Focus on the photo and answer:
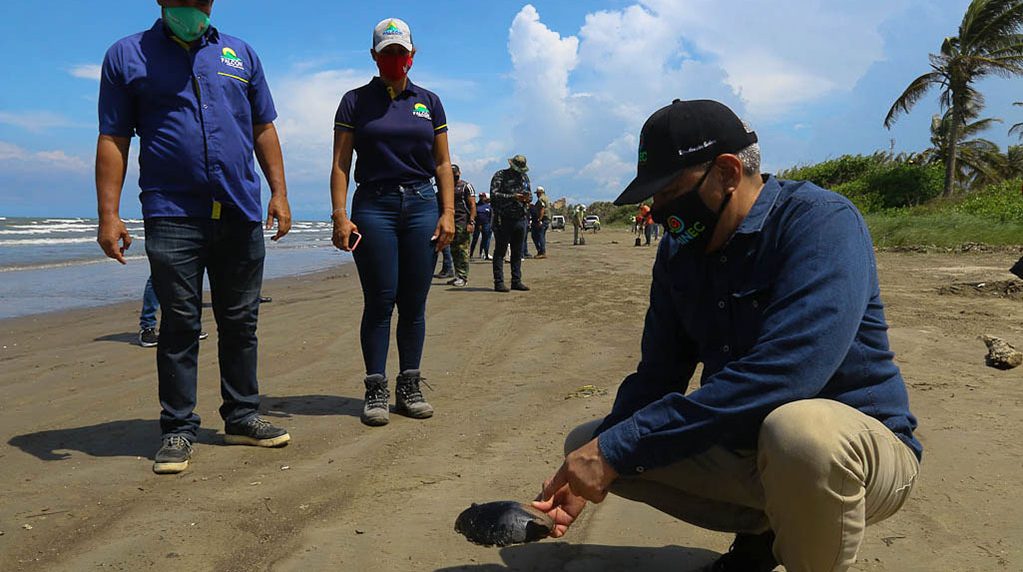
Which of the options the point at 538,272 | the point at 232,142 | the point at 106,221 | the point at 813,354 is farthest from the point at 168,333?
the point at 538,272

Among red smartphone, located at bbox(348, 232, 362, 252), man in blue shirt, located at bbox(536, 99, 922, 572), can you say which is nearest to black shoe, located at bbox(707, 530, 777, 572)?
man in blue shirt, located at bbox(536, 99, 922, 572)

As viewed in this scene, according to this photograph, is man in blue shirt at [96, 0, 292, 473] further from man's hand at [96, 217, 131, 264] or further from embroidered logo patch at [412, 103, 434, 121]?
embroidered logo patch at [412, 103, 434, 121]

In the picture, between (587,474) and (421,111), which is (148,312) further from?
(587,474)

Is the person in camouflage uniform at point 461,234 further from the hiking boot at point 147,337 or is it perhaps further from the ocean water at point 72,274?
the hiking boot at point 147,337

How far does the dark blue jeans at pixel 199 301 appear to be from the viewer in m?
3.52

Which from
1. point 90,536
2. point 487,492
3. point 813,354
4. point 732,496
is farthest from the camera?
point 487,492

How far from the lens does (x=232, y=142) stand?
3631 mm

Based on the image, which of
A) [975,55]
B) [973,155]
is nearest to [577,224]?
[975,55]

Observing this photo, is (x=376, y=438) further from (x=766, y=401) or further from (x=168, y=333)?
(x=766, y=401)

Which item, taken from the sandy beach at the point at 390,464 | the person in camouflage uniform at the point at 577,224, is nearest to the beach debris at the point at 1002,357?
the sandy beach at the point at 390,464

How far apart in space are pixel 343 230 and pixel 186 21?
1267 millimetres

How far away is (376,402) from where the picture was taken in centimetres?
427

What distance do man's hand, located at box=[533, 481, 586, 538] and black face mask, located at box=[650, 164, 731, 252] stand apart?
2.58 feet

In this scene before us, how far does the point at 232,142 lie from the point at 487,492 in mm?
1986
